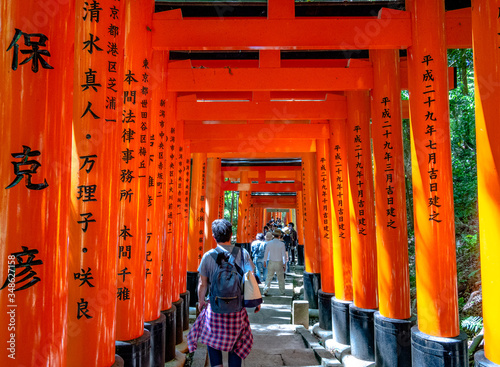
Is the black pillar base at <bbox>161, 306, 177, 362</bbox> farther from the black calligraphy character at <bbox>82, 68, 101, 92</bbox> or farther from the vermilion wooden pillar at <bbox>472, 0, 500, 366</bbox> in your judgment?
the vermilion wooden pillar at <bbox>472, 0, 500, 366</bbox>

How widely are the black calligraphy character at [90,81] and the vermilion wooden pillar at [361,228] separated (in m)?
3.79

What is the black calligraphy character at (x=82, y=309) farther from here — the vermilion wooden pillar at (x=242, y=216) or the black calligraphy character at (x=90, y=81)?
the vermilion wooden pillar at (x=242, y=216)

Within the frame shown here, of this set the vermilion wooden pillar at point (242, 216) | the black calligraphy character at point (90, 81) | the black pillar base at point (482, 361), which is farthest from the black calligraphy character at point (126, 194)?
the vermilion wooden pillar at point (242, 216)

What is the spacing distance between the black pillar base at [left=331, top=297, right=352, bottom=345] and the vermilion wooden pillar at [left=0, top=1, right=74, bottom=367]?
15.1ft

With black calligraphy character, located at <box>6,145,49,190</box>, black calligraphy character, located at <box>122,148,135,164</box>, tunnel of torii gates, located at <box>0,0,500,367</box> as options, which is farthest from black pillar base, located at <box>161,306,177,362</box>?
black calligraphy character, located at <box>6,145,49,190</box>

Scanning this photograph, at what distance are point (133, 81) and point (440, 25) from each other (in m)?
2.96

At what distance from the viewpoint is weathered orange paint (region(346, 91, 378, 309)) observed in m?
5.35

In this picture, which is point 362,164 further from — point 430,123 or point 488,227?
point 488,227

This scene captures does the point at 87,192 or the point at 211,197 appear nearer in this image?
the point at 87,192

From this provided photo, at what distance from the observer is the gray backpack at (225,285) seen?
10.8ft

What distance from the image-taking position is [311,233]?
10.2 metres

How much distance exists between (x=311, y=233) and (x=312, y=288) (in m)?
1.40

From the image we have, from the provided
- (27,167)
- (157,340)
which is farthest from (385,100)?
(27,167)

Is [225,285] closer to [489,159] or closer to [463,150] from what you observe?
[489,159]
